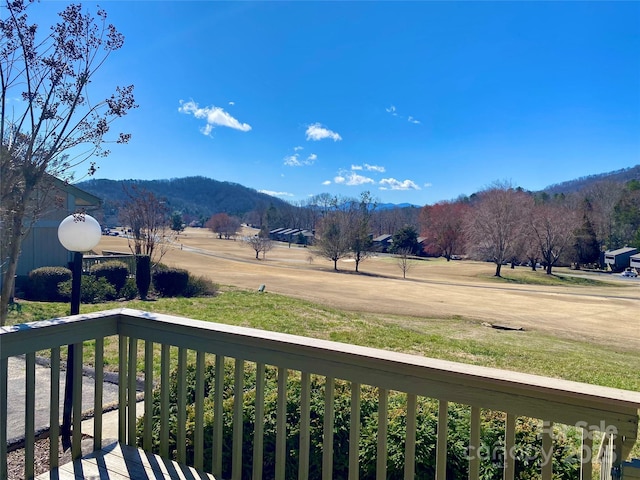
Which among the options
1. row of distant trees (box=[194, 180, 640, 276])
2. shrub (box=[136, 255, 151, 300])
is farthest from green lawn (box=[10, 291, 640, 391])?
row of distant trees (box=[194, 180, 640, 276])

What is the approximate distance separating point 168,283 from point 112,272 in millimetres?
1721

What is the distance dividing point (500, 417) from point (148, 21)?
479 centimetres

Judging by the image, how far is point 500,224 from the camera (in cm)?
3716

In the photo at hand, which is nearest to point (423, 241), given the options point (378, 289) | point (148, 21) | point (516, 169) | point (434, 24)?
point (516, 169)

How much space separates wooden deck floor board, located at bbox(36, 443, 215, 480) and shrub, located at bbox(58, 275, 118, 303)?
9619 millimetres

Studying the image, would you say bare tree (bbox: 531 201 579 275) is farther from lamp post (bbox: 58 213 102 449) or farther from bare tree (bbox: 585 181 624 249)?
lamp post (bbox: 58 213 102 449)

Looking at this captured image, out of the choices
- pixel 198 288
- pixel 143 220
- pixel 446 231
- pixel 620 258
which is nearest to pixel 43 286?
pixel 198 288

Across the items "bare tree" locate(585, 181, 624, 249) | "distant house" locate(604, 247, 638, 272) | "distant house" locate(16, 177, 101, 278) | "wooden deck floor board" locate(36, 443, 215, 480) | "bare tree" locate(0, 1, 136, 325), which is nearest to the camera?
"wooden deck floor board" locate(36, 443, 215, 480)

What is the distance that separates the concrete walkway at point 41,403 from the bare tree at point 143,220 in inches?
452

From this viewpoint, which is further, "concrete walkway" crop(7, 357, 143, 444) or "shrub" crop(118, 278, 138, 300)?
"shrub" crop(118, 278, 138, 300)

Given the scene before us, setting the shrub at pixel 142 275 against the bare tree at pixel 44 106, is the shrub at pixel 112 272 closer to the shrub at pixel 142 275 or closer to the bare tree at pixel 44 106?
the shrub at pixel 142 275

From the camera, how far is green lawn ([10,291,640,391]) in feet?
19.6

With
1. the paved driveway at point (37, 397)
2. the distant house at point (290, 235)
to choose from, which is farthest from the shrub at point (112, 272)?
the distant house at point (290, 235)

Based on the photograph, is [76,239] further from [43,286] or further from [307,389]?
[43,286]
